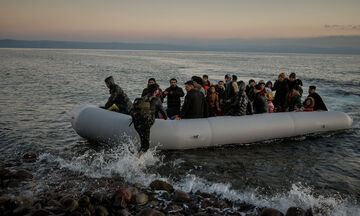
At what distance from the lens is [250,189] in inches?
217

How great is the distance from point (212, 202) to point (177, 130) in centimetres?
235

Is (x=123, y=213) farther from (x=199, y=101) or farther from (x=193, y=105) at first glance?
(x=199, y=101)

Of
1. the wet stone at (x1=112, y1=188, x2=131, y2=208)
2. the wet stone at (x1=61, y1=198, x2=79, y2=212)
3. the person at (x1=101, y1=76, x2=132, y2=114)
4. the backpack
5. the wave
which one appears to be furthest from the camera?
the person at (x1=101, y1=76, x2=132, y2=114)

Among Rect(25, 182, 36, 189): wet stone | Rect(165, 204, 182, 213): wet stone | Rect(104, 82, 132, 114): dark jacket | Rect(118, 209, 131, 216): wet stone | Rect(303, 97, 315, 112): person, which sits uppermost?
Rect(104, 82, 132, 114): dark jacket

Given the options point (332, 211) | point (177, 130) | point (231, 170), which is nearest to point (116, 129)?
point (177, 130)

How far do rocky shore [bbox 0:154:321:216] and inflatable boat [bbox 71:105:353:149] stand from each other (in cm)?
150

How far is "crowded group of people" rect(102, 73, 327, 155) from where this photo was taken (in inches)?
242

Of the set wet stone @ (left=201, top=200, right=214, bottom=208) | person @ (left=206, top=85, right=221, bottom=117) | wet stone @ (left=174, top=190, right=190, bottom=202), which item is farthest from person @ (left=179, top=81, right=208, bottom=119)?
wet stone @ (left=201, top=200, right=214, bottom=208)

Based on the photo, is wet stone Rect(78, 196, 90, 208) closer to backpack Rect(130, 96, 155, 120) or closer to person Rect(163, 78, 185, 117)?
backpack Rect(130, 96, 155, 120)

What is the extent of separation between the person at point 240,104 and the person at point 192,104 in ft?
3.07

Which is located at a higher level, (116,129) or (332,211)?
(116,129)

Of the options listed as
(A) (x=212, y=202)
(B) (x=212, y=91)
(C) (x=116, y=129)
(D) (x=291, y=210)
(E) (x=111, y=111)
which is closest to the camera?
(D) (x=291, y=210)

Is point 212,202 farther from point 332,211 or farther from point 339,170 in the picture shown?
point 339,170

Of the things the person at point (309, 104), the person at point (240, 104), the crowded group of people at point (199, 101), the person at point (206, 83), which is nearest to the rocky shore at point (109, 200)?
the crowded group of people at point (199, 101)
